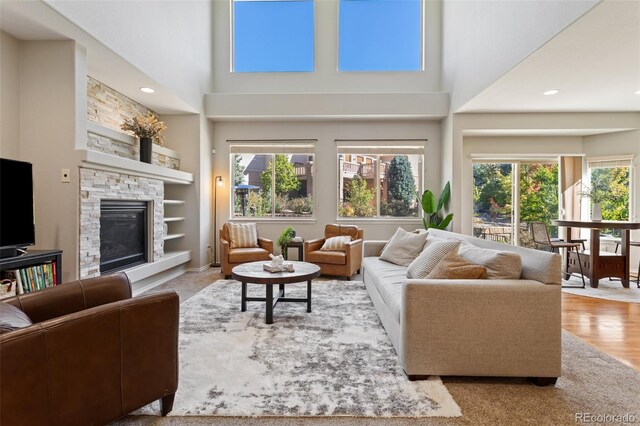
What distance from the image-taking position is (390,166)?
651 centimetres

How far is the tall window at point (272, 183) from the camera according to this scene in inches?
255

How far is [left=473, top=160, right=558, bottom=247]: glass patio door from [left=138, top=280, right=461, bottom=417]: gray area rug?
4.40 metres

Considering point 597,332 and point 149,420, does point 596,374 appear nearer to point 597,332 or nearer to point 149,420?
point 597,332

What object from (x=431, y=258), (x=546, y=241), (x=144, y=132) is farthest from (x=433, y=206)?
(x=144, y=132)

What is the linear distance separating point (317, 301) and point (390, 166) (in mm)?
3616

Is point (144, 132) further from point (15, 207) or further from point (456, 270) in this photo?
point (456, 270)

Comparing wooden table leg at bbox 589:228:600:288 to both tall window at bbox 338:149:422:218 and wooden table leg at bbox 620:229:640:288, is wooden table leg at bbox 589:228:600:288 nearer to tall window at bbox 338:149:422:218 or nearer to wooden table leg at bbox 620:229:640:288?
wooden table leg at bbox 620:229:640:288

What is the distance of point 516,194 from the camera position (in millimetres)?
6555

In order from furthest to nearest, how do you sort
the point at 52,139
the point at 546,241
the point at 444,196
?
the point at 444,196, the point at 546,241, the point at 52,139

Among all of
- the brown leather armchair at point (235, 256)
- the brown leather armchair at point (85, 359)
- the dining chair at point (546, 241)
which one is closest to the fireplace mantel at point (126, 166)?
the brown leather armchair at point (235, 256)

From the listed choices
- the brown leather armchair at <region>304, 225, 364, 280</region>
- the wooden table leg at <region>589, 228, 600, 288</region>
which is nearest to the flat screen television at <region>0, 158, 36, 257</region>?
the brown leather armchair at <region>304, 225, 364, 280</region>

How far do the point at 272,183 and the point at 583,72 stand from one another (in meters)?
4.97

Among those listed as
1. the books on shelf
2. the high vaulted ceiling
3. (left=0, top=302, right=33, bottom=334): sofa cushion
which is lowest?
the books on shelf

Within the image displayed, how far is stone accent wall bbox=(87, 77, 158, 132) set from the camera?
408 centimetres
